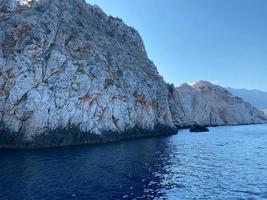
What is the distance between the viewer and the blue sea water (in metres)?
33.8

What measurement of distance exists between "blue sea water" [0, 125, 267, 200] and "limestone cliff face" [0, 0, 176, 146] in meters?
12.7

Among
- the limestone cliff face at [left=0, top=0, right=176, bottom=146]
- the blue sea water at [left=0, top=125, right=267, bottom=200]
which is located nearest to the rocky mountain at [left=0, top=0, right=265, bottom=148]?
the limestone cliff face at [left=0, top=0, right=176, bottom=146]

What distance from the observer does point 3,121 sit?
71250 millimetres

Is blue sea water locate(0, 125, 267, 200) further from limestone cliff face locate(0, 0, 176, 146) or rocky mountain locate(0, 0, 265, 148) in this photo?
limestone cliff face locate(0, 0, 176, 146)

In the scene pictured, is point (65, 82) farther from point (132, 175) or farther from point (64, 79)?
point (132, 175)

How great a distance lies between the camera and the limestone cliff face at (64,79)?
72.4 meters

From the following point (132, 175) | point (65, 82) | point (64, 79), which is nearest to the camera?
point (132, 175)

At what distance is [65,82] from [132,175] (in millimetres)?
43017

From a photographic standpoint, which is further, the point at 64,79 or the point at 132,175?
the point at 64,79

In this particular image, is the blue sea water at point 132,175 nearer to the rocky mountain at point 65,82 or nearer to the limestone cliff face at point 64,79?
the rocky mountain at point 65,82

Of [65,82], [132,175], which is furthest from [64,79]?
Answer: [132,175]

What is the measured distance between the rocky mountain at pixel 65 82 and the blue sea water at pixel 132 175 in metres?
11.7

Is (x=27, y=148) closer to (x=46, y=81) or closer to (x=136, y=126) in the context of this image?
(x=46, y=81)

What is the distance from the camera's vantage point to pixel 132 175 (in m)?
42.4
